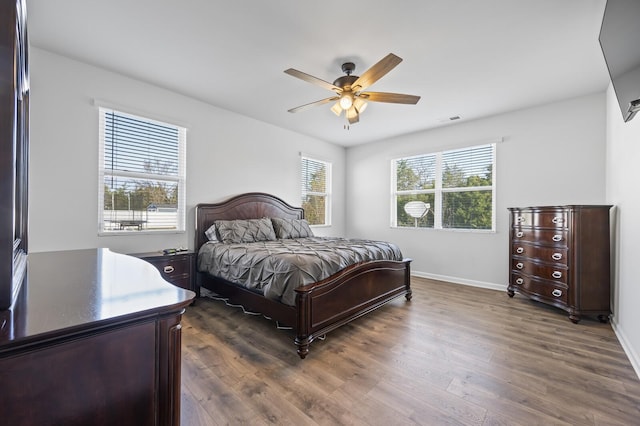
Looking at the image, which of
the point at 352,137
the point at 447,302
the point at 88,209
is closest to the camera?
the point at 88,209

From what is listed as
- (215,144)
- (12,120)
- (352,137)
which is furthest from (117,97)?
(352,137)

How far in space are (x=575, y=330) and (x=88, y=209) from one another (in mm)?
5058

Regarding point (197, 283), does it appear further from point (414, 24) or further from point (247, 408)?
point (414, 24)

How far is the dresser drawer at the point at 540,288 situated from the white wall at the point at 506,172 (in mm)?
484

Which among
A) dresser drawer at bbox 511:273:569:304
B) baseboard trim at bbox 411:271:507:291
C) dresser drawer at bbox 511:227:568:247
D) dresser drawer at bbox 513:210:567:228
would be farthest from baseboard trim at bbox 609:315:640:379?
baseboard trim at bbox 411:271:507:291

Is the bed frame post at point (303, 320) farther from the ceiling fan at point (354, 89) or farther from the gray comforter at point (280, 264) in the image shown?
the ceiling fan at point (354, 89)

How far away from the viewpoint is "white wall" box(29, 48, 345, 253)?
2.69 meters

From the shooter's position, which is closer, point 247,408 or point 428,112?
point 247,408

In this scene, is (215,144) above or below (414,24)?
below

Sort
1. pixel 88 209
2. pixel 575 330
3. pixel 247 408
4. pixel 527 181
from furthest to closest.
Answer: pixel 527 181 < pixel 88 209 < pixel 575 330 < pixel 247 408

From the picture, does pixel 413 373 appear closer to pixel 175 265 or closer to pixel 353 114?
pixel 353 114

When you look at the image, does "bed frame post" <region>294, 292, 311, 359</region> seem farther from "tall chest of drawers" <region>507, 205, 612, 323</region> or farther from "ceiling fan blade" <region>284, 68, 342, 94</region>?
"tall chest of drawers" <region>507, 205, 612, 323</region>

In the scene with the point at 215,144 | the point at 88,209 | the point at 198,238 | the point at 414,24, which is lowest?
the point at 198,238

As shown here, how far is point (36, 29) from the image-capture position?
2379 millimetres
